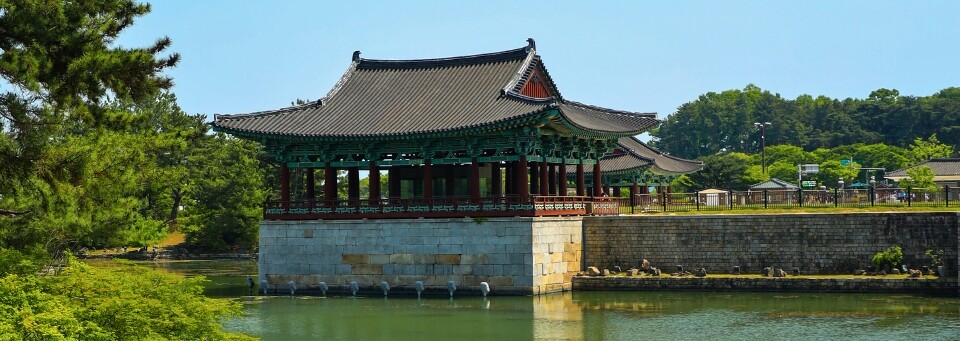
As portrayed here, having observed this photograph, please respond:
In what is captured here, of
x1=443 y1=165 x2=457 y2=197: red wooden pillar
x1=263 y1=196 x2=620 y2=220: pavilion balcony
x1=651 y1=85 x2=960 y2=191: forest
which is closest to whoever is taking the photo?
x1=263 y1=196 x2=620 y2=220: pavilion balcony

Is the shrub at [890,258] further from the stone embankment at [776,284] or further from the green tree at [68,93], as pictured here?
the green tree at [68,93]

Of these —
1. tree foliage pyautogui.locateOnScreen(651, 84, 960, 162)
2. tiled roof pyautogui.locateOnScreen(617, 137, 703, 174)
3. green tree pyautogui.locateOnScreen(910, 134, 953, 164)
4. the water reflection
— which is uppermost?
tree foliage pyautogui.locateOnScreen(651, 84, 960, 162)

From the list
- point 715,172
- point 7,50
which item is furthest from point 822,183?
point 7,50

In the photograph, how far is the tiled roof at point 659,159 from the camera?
68.9 metres

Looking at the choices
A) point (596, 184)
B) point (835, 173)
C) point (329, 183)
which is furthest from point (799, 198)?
point (835, 173)

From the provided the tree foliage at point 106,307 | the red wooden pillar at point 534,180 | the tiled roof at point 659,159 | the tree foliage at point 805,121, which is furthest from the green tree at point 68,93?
the tree foliage at point 805,121

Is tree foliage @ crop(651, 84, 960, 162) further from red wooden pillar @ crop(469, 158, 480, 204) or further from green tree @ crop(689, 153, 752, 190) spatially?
red wooden pillar @ crop(469, 158, 480, 204)

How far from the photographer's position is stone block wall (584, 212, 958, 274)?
1526 inches

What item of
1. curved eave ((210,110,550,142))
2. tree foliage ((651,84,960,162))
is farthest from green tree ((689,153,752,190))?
curved eave ((210,110,550,142))

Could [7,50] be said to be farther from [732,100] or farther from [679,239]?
[732,100]

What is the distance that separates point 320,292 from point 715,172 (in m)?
57.3

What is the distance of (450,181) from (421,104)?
3.08 metres

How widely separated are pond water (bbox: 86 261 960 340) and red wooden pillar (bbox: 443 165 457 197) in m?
5.72

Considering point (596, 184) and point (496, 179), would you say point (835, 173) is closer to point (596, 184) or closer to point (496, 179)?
point (596, 184)
